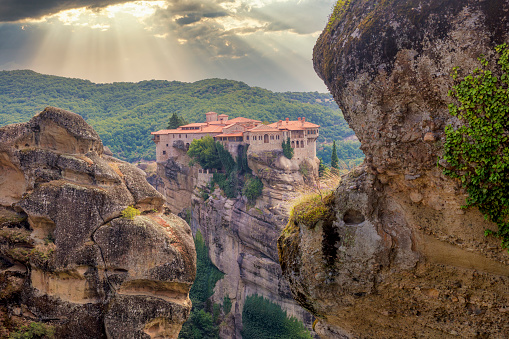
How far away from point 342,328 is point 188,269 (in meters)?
6.75

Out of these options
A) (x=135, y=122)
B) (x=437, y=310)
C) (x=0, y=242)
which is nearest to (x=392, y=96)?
(x=437, y=310)

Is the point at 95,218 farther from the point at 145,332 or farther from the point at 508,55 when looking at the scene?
the point at 508,55

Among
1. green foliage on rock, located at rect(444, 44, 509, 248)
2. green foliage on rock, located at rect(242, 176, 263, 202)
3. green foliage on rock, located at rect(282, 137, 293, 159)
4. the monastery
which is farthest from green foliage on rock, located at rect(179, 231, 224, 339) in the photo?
green foliage on rock, located at rect(444, 44, 509, 248)

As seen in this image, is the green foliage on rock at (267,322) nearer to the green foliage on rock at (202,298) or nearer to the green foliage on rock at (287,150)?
the green foliage on rock at (202,298)

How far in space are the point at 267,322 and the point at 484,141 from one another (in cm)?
3470

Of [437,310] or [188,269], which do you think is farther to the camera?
[188,269]

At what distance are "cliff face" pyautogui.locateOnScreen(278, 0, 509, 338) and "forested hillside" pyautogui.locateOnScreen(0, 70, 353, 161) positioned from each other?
67.8 meters

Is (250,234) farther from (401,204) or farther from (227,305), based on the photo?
(401,204)

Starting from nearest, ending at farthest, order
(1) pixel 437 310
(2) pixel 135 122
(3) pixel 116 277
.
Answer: (1) pixel 437 310 → (3) pixel 116 277 → (2) pixel 135 122

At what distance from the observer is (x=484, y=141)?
520 centimetres

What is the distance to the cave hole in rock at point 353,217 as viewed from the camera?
704cm

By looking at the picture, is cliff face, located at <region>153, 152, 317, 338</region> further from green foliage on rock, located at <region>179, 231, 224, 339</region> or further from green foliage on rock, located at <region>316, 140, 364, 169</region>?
green foliage on rock, located at <region>316, 140, 364, 169</region>

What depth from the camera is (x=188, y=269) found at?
532 inches

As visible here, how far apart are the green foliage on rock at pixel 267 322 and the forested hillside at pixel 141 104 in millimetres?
41303
